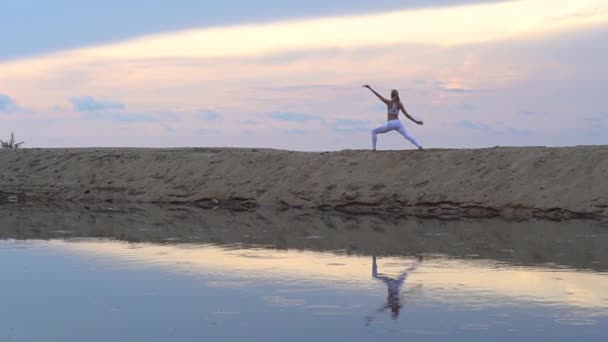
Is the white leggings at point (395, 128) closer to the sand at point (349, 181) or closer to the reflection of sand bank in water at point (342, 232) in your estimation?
the sand at point (349, 181)

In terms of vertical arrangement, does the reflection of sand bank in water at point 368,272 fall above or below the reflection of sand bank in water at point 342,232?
below

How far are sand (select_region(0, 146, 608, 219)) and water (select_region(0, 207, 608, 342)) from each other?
3.00 m

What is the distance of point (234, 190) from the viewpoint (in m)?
25.2

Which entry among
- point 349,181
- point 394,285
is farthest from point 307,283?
point 349,181

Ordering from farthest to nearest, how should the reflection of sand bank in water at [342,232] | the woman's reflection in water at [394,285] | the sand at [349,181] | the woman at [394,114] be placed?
the woman at [394,114] → the sand at [349,181] → the reflection of sand bank in water at [342,232] → the woman's reflection in water at [394,285]

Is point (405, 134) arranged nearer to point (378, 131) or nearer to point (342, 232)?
point (378, 131)

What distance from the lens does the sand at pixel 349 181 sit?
66.3ft

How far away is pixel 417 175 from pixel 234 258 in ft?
36.7

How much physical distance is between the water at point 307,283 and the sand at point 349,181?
2998 mm

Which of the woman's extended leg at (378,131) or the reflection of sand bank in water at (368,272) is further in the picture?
the woman's extended leg at (378,131)

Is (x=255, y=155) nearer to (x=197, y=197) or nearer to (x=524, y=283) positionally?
(x=197, y=197)

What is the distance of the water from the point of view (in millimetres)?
7410

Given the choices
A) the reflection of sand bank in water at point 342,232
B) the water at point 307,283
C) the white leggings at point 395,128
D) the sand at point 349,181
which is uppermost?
the white leggings at point 395,128

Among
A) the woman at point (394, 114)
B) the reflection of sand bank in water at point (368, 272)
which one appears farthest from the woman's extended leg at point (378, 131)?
the reflection of sand bank in water at point (368, 272)
